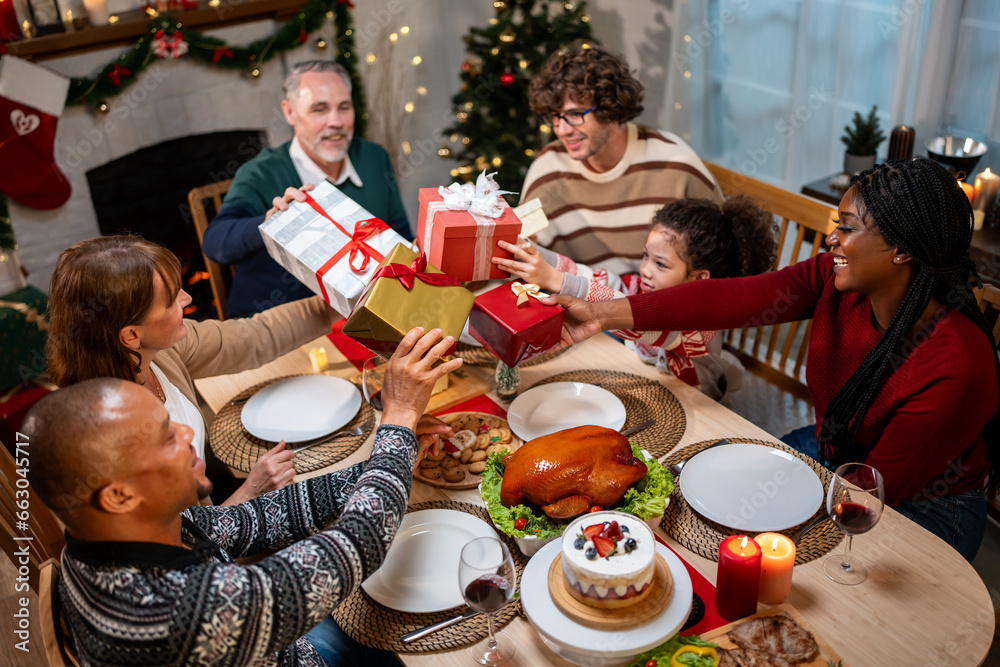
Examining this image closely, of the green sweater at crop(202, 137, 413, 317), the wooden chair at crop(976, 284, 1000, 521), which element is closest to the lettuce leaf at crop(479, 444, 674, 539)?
the wooden chair at crop(976, 284, 1000, 521)

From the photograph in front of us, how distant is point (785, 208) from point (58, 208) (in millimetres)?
3070

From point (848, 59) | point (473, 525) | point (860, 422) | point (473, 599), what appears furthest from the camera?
point (848, 59)

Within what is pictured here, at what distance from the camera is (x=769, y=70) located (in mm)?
3557

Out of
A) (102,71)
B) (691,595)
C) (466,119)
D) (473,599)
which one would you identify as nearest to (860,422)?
(691,595)

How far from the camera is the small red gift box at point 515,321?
1.62 m

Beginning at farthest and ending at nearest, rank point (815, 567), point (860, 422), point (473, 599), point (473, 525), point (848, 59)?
point (848, 59)
point (860, 422)
point (473, 525)
point (815, 567)
point (473, 599)

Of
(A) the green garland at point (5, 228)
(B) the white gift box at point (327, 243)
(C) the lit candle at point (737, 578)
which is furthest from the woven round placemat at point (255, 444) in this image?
(A) the green garland at point (5, 228)

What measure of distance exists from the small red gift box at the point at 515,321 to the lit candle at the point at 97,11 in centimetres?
261

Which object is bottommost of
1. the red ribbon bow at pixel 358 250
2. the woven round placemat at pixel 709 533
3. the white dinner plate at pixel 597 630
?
the woven round placemat at pixel 709 533

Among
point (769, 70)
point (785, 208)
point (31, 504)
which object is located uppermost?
point (769, 70)

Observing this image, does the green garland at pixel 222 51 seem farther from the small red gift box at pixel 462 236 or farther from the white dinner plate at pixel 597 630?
the white dinner plate at pixel 597 630

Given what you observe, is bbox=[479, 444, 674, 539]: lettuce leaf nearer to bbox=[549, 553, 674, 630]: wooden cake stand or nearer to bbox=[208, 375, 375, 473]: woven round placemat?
bbox=[549, 553, 674, 630]: wooden cake stand

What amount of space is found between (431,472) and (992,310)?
55.8 inches

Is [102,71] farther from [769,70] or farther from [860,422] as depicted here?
[860,422]
